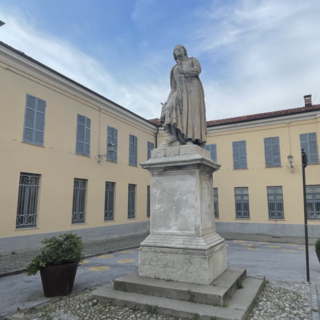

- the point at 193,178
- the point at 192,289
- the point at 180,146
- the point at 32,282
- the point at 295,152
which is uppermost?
the point at 295,152

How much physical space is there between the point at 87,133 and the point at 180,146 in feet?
30.0

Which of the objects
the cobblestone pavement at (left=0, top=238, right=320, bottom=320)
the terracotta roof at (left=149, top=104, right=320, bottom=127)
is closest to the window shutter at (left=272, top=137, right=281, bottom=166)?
the terracotta roof at (left=149, top=104, right=320, bottom=127)

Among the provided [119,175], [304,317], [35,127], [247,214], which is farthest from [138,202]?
[304,317]

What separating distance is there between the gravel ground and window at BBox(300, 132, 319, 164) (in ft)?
38.9

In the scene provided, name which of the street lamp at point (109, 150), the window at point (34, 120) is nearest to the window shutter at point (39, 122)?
the window at point (34, 120)

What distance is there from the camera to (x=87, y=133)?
41.8ft

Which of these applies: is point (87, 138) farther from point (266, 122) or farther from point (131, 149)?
point (266, 122)

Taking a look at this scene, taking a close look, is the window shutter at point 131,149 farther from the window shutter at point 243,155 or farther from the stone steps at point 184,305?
the stone steps at point 184,305

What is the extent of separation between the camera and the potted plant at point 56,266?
14.0 ft

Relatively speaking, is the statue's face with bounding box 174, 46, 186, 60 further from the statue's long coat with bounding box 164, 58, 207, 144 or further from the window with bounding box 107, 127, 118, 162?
the window with bounding box 107, 127, 118, 162

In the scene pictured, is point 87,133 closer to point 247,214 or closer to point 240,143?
point 240,143

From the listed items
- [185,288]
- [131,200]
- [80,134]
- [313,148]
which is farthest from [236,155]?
[185,288]

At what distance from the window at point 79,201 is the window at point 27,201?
1937mm

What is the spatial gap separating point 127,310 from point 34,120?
29.1 feet
